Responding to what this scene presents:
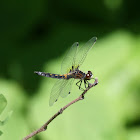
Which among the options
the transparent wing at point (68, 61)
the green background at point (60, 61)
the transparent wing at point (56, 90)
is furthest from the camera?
the green background at point (60, 61)

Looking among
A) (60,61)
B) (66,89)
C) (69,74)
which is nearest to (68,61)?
(69,74)

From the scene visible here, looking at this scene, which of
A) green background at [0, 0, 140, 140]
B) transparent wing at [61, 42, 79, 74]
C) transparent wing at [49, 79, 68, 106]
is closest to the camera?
transparent wing at [49, 79, 68, 106]

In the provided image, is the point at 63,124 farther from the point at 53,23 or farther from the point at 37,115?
the point at 53,23

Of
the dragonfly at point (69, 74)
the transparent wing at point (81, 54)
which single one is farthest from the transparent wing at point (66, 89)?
the transparent wing at point (81, 54)

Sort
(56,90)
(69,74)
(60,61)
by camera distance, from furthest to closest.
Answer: (60,61) → (69,74) → (56,90)

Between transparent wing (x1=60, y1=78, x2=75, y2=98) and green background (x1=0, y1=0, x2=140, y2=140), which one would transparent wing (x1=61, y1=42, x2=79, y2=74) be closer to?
transparent wing (x1=60, y1=78, x2=75, y2=98)

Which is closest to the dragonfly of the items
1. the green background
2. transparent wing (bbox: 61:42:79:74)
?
transparent wing (bbox: 61:42:79:74)

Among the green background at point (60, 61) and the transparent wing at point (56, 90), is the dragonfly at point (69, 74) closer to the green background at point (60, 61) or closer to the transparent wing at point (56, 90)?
the transparent wing at point (56, 90)

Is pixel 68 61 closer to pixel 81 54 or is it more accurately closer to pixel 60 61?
pixel 81 54

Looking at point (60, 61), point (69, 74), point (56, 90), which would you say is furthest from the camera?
point (60, 61)
